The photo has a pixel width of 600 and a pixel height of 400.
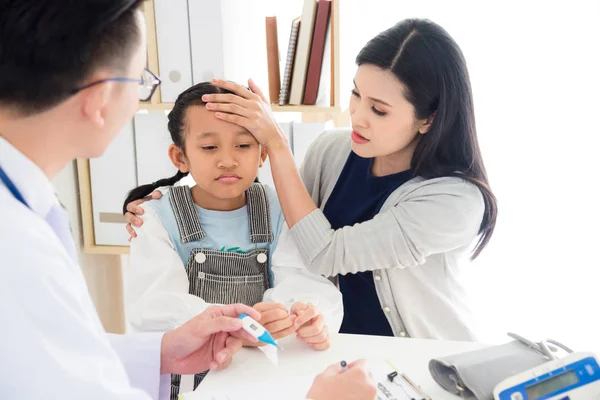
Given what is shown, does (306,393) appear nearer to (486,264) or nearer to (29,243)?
(29,243)

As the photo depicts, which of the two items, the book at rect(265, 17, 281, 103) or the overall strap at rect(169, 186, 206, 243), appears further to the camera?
the book at rect(265, 17, 281, 103)

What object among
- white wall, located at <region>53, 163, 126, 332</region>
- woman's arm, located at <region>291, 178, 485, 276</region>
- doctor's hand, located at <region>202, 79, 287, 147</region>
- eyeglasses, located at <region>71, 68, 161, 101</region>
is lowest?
white wall, located at <region>53, 163, 126, 332</region>

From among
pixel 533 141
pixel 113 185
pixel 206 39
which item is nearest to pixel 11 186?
pixel 206 39

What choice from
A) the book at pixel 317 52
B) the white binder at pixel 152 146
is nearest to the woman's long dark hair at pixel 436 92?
the book at pixel 317 52

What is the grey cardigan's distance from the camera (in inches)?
57.1

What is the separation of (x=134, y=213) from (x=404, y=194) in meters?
0.70

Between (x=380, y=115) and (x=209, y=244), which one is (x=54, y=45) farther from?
(x=380, y=115)

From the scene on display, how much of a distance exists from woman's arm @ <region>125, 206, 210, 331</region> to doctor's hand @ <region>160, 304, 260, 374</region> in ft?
0.55

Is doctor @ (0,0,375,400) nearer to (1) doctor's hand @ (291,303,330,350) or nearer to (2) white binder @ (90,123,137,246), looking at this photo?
(1) doctor's hand @ (291,303,330,350)

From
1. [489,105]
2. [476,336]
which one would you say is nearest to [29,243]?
[476,336]

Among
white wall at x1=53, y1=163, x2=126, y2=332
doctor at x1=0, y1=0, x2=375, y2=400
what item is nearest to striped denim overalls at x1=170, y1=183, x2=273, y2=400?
doctor at x1=0, y1=0, x2=375, y2=400

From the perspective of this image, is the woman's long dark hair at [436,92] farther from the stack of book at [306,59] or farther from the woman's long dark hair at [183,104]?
the stack of book at [306,59]

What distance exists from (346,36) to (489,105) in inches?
27.0

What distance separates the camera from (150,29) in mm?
2062
